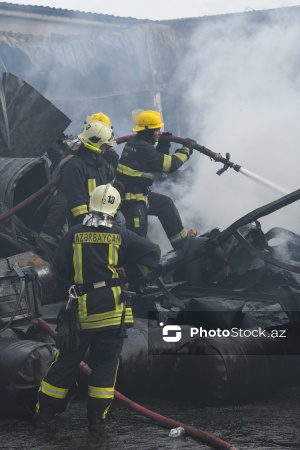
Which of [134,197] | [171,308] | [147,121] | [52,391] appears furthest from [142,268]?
[147,121]

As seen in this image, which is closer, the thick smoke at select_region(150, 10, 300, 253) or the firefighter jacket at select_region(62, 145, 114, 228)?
the firefighter jacket at select_region(62, 145, 114, 228)

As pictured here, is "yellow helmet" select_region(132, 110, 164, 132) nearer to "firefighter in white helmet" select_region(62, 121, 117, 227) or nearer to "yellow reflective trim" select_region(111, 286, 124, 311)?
"firefighter in white helmet" select_region(62, 121, 117, 227)

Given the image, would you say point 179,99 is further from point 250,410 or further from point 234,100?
point 250,410

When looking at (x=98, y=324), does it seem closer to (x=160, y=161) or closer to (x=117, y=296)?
(x=117, y=296)

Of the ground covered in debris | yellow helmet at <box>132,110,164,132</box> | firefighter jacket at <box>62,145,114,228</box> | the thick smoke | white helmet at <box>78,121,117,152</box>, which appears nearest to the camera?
the ground covered in debris

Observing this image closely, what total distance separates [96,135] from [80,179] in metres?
0.41

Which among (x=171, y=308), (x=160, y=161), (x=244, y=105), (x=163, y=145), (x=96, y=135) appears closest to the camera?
(x=96, y=135)

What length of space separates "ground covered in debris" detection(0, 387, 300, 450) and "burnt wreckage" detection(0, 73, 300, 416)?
0.12 m

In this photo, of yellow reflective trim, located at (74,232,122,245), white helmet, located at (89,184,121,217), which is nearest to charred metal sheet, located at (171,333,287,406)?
yellow reflective trim, located at (74,232,122,245)

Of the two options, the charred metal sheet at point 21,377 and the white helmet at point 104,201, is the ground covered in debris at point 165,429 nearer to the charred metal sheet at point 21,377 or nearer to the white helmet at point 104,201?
the charred metal sheet at point 21,377

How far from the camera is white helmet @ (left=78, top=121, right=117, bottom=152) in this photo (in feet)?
22.9

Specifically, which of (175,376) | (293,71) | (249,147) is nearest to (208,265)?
(175,376)

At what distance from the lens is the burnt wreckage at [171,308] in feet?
18.4

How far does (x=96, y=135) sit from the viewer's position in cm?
701
